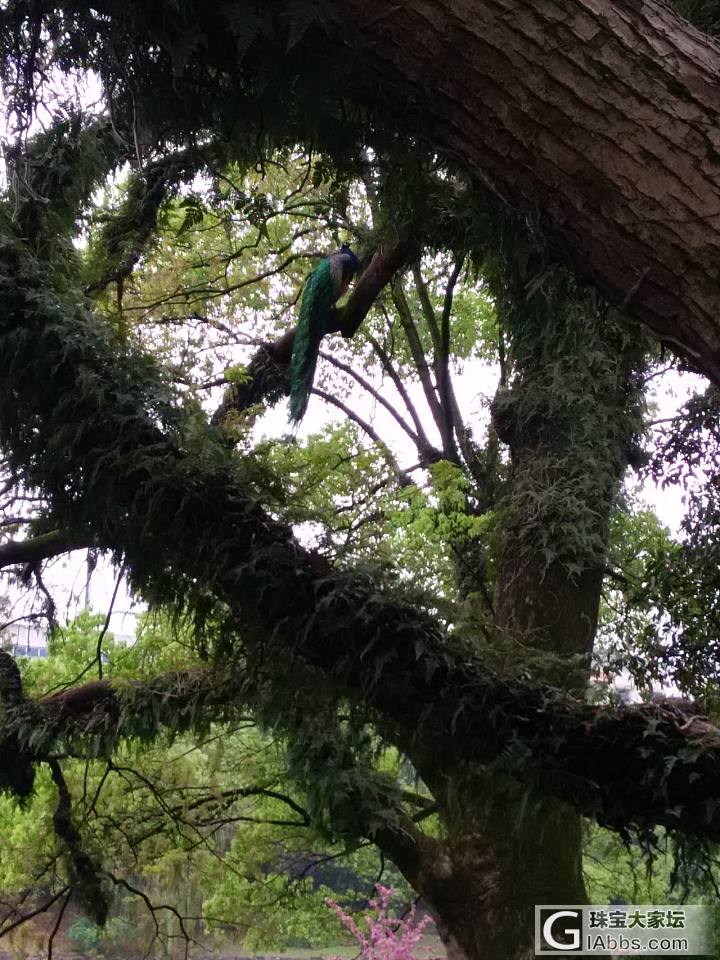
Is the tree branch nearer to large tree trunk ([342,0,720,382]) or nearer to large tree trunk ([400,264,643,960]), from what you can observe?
large tree trunk ([400,264,643,960])

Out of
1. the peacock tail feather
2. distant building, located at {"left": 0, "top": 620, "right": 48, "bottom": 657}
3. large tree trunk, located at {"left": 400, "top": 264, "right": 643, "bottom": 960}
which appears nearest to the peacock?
the peacock tail feather

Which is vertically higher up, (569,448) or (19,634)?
(569,448)

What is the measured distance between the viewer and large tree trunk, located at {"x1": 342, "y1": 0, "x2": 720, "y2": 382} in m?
1.29

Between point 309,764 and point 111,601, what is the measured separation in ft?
5.48

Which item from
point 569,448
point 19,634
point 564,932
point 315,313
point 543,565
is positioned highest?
point 315,313

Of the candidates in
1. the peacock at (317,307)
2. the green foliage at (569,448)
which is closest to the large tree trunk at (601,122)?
the green foliage at (569,448)

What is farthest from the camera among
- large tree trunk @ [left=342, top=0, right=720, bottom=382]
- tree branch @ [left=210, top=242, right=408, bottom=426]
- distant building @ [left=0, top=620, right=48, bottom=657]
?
distant building @ [left=0, top=620, right=48, bottom=657]

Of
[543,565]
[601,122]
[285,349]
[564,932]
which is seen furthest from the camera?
[285,349]

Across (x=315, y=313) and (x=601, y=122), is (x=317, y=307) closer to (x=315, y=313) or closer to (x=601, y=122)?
(x=315, y=313)

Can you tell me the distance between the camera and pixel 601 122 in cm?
133

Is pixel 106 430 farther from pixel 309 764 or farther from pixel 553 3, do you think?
pixel 309 764

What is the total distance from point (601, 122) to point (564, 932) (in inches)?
144

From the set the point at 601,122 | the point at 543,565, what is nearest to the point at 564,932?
the point at 543,565

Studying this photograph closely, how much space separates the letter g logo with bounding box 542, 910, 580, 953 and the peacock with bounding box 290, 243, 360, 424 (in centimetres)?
255
